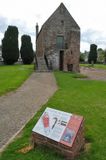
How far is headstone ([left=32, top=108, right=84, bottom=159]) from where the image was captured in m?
5.42

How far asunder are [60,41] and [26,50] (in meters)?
18.7

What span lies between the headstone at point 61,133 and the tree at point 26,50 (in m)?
47.4

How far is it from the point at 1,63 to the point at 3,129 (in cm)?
4612

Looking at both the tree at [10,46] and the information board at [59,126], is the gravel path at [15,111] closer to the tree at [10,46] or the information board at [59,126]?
the information board at [59,126]

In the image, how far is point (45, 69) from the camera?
3244 cm

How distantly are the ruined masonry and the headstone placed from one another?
2875cm

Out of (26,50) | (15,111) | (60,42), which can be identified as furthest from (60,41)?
(15,111)

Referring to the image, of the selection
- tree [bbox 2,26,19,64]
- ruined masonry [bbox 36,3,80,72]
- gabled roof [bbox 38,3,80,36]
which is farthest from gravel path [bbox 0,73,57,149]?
tree [bbox 2,26,19,64]

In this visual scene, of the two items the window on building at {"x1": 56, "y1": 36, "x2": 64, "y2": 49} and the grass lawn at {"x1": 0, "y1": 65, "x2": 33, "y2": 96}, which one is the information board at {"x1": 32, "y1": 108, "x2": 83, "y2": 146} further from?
the window on building at {"x1": 56, "y1": 36, "x2": 64, "y2": 49}

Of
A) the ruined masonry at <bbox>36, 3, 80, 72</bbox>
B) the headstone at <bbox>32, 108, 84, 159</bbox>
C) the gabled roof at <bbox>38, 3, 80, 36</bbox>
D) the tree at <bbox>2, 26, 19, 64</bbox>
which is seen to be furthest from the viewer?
the tree at <bbox>2, 26, 19, 64</bbox>

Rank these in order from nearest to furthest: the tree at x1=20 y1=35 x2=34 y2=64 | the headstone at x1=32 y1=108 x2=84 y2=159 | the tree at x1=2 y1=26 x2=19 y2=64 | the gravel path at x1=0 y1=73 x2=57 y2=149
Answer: the headstone at x1=32 y1=108 x2=84 y2=159 < the gravel path at x1=0 y1=73 x2=57 y2=149 < the tree at x1=2 y1=26 x2=19 y2=64 < the tree at x1=20 y1=35 x2=34 y2=64

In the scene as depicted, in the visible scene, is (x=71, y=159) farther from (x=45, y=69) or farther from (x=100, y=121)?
(x=45, y=69)

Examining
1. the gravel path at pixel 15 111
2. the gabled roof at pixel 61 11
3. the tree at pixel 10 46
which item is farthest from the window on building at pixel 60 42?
the gravel path at pixel 15 111

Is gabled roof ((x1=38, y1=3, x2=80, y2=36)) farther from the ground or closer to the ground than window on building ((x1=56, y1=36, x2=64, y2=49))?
farther from the ground
